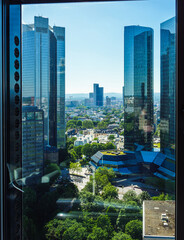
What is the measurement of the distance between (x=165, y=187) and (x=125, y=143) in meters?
0.34

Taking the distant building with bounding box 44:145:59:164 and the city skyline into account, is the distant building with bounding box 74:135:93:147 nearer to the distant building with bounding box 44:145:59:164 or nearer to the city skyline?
the distant building with bounding box 44:145:59:164

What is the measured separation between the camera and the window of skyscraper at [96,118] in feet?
3.84

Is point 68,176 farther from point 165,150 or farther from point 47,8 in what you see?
point 47,8

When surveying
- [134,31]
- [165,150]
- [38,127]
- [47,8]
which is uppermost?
[47,8]

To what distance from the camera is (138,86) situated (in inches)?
47.0

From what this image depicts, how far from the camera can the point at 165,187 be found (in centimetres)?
115

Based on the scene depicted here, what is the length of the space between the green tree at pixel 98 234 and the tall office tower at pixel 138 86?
0.52 m

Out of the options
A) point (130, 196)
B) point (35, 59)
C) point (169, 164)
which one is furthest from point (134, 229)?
point (35, 59)

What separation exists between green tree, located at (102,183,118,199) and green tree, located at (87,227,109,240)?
0.64 ft

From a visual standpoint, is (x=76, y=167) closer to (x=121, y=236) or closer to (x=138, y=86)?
(x=121, y=236)

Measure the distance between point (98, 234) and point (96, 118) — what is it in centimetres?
70
